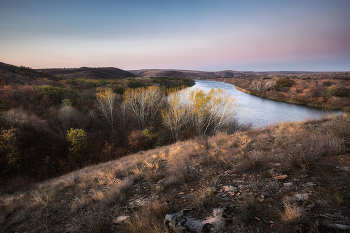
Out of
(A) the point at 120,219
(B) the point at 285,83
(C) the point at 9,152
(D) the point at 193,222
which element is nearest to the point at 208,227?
(D) the point at 193,222

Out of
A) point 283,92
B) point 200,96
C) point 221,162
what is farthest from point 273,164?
point 283,92

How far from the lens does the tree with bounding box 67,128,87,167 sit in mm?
17562

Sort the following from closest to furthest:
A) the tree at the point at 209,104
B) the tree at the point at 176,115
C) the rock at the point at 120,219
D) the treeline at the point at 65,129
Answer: the rock at the point at 120,219 → the treeline at the point at 65,129 → the tree at the point at 209,104 → the tree at the point at 176,115

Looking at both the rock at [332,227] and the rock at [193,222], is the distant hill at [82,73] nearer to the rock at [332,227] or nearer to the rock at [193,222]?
the rock at [193,222]

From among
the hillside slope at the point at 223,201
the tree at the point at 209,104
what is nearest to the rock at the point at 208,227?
the hillside slope at the point at 223,201

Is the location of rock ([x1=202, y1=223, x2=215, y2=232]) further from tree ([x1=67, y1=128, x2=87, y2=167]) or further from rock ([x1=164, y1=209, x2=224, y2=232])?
tree ([x1=67, y1=128, x2=87, y2=167])

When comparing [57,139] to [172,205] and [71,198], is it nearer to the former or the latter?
[71,198]

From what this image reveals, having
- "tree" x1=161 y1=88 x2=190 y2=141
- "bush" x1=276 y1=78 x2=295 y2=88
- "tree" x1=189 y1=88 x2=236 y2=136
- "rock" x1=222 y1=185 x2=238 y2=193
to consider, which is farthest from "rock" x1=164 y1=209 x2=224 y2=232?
"bush" x1=276 y1=78 x2=295 y2=88

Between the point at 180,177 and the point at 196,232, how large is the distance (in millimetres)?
2132

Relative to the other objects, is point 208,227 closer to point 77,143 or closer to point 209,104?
point 209,104

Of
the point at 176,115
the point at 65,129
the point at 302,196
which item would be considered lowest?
the point at 65,129

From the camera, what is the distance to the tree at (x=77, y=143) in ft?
57.6

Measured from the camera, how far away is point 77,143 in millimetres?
18438

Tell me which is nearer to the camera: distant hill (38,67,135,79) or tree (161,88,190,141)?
tree (161,88,190,141)
